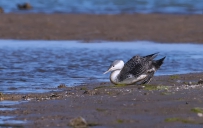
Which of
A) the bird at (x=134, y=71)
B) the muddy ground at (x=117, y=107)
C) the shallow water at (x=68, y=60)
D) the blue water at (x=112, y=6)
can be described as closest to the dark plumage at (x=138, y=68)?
the bird at (x=134, y=71)

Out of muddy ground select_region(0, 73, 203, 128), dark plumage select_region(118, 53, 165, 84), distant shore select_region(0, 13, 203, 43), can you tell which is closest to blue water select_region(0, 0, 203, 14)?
distant shore select_region(0, 13, 203, 43)

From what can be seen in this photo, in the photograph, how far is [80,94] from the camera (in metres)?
9.96

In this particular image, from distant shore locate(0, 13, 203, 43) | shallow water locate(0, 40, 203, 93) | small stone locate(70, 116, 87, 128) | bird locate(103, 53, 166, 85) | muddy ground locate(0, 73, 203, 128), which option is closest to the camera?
small stone locate(70, 116, 87, 128)

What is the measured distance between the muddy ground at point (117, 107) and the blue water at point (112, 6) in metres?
17.9

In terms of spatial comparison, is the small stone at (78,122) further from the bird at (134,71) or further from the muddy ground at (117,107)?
the bird at (134,71)

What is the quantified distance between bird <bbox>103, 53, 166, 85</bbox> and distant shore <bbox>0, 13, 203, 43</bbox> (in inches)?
312

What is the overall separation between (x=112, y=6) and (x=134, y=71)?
20883mm

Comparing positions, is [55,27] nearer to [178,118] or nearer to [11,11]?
[11,11]

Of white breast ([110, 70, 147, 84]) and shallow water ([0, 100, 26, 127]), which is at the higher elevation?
white breast ([110, 70, 147, 84])

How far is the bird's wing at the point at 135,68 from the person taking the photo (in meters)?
11.0

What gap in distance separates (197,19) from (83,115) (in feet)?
54.0

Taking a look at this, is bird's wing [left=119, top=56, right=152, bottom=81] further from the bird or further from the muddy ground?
the muddy ground

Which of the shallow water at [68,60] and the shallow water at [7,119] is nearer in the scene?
the shallow water at [7,119]

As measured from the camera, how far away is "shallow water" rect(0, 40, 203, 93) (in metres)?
12.5
